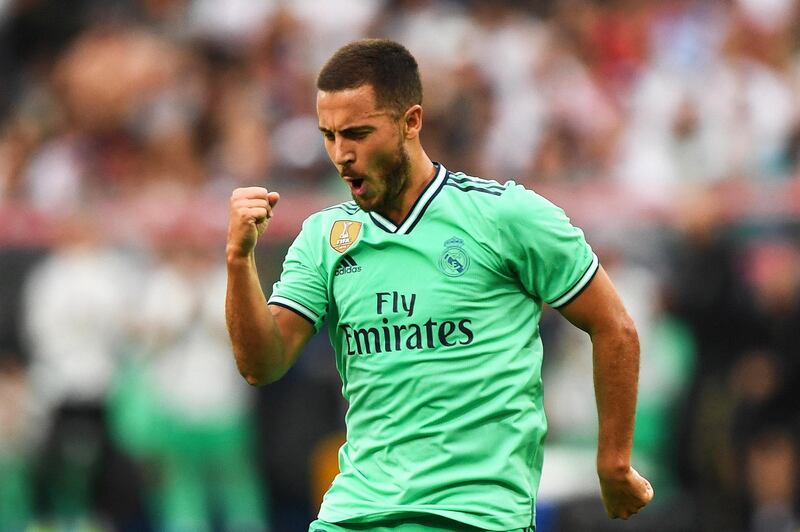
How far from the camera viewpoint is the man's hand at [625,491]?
473cm

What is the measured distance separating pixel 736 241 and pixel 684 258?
385 millimetres

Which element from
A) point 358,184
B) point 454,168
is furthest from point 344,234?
point 454,168

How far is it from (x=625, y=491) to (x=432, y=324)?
2.61 ft

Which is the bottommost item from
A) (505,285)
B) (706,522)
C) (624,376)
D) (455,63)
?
(706,522)

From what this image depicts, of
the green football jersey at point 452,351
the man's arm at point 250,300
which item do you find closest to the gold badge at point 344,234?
the green football jersey at point 452,351

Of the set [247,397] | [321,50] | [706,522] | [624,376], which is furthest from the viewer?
[321,50]

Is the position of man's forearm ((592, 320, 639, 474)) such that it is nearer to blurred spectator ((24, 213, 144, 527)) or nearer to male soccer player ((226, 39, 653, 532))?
male soccer player ((226, 39, 653, 532))

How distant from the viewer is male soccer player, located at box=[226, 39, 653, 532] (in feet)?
15.1

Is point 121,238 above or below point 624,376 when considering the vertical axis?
above

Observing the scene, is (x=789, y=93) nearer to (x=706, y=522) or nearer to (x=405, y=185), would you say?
(x=706, y=522)

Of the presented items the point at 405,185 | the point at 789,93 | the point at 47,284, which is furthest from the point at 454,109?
the point at 405,185

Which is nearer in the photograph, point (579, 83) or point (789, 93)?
point (789, 93)

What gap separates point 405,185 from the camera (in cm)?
479

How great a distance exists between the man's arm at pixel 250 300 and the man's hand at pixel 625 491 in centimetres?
109
